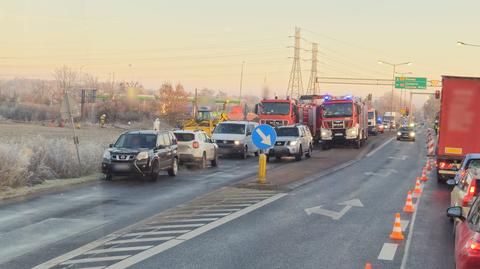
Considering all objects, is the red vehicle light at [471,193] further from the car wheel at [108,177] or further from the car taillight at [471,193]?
the car wheel at [108,177]

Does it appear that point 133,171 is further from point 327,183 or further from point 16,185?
point 327,183

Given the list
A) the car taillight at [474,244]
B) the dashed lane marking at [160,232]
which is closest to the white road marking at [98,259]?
the dashed lane marking at [160,232]

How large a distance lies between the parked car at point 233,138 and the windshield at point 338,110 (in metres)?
10.1

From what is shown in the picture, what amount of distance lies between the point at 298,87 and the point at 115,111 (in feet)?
91.9

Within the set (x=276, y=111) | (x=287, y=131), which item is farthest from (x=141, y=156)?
(x=276, y=111)

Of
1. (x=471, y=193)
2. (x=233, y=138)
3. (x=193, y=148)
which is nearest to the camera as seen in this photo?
(x=471, y=193)

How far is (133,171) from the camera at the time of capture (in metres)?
18.3

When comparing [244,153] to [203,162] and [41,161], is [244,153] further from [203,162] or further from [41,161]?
[41,161]

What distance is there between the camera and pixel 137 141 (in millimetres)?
19672

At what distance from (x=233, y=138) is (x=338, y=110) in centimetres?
1217

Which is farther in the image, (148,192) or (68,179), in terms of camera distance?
(68,179)

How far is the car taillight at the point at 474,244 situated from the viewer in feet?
18.1

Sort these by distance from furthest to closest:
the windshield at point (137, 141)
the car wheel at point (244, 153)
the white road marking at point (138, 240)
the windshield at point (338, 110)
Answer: the windshield at point (338, 110)
the car wheel at point (244, 153)
the windshield at point (137, 141)
the white road marking at point (138, 240)

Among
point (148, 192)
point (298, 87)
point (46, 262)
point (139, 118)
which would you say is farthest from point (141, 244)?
point (139, 118)
